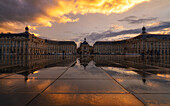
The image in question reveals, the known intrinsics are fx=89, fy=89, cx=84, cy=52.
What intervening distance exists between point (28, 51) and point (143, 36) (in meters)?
99.8

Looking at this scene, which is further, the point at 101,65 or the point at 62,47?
the point at 62,47

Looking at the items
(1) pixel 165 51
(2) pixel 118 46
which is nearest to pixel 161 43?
(1) pixel 165 51

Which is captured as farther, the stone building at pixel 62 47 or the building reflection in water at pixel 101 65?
the stone building at pixel 62 47

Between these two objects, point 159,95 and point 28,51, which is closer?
point 159,95

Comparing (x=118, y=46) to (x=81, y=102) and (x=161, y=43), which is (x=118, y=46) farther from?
(x=81, y=102)

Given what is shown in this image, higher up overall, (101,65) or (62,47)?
(62,47)

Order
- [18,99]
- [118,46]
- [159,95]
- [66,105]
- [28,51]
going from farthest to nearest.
→ [118,46], [28,51], [159,95], [18,99], [66,105]

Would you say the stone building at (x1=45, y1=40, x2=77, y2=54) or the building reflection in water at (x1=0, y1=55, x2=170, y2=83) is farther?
the stone building at (x1=45, y1=40, x2=77, y2=54)

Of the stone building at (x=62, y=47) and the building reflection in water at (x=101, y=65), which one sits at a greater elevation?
the stone building at (x=62, y=47)

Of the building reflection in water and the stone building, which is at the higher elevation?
the stone building

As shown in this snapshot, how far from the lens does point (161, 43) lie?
3204 inches

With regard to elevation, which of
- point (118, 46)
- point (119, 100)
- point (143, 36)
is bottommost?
point (119, 100)

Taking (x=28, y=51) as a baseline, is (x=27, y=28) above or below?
above

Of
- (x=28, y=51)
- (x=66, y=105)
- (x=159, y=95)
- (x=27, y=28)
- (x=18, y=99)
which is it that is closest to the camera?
(x=66, y=105)
